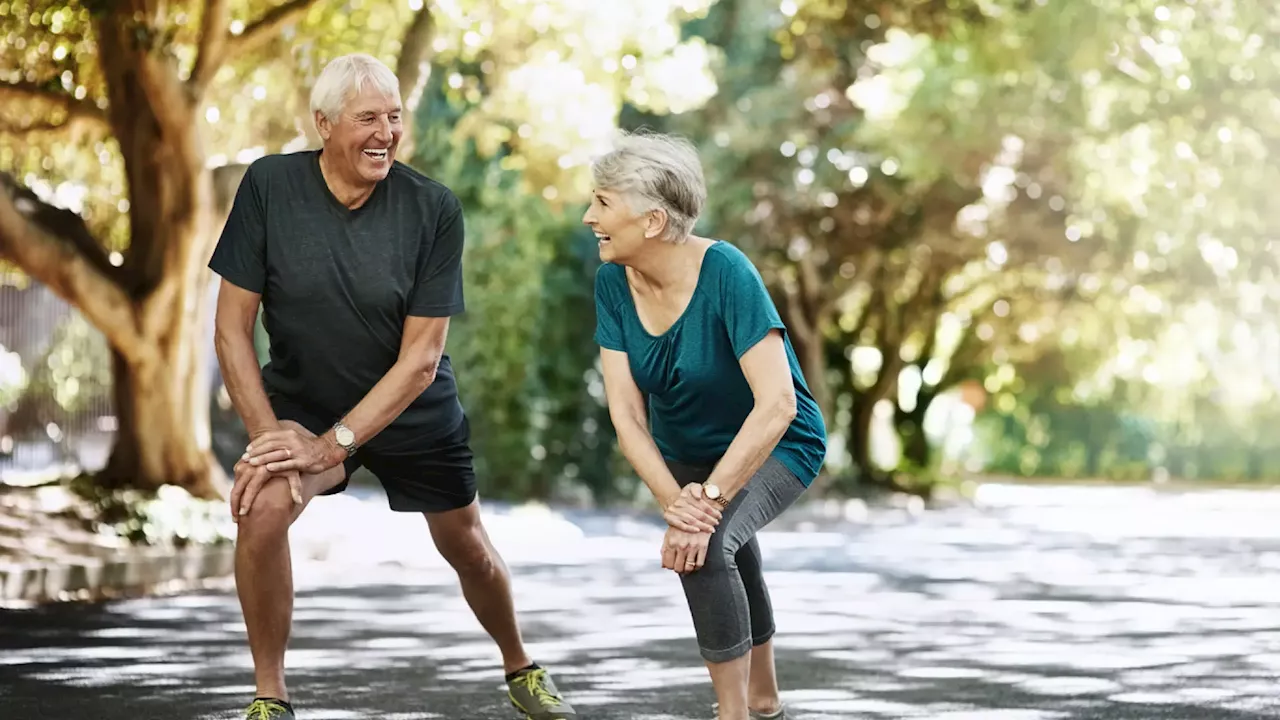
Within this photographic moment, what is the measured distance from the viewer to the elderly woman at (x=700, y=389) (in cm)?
521

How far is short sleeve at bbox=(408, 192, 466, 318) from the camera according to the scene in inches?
223

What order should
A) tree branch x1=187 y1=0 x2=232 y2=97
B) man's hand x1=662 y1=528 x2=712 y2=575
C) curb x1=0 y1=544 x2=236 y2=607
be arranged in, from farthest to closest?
1. tree branch x1=187 y1=0 x2=232 y2=97
2. curb x1=0 y1=544 x2=236 y2=607
3. man's hand x1=662 y1=528 x2=712 y2=575

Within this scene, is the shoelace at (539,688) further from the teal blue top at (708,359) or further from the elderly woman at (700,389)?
the teal blue top at (708,359)

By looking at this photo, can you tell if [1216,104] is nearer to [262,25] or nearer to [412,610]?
[262,25]

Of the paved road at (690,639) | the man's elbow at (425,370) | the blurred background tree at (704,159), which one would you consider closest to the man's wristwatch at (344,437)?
the man's elbow at (425,370)

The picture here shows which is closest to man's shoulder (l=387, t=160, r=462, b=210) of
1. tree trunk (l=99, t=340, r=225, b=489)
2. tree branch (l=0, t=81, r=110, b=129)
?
tree branch (l=0, t=81, r=110, b=129)

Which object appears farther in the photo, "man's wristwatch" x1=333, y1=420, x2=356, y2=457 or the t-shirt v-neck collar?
the t-shirt v-neck collar

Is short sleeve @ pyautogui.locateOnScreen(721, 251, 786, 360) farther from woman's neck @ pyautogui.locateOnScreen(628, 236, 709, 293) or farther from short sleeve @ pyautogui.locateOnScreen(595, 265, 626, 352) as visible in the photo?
short sleeve @ pyautogui.locateOnScreen(595, 265, 626, 352)

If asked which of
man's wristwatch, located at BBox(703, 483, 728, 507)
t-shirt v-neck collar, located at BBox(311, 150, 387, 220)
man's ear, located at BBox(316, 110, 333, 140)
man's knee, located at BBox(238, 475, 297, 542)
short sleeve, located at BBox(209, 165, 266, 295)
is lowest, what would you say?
man's wristwatch, located at BBox(703, 483, 728, 507)

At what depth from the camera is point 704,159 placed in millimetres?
25609

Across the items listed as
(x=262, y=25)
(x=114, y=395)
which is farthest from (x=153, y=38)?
(x=114, y=395)

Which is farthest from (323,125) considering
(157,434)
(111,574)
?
(157,434)

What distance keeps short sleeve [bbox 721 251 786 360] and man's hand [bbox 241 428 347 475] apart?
1201 mm

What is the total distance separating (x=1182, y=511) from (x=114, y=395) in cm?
1670
